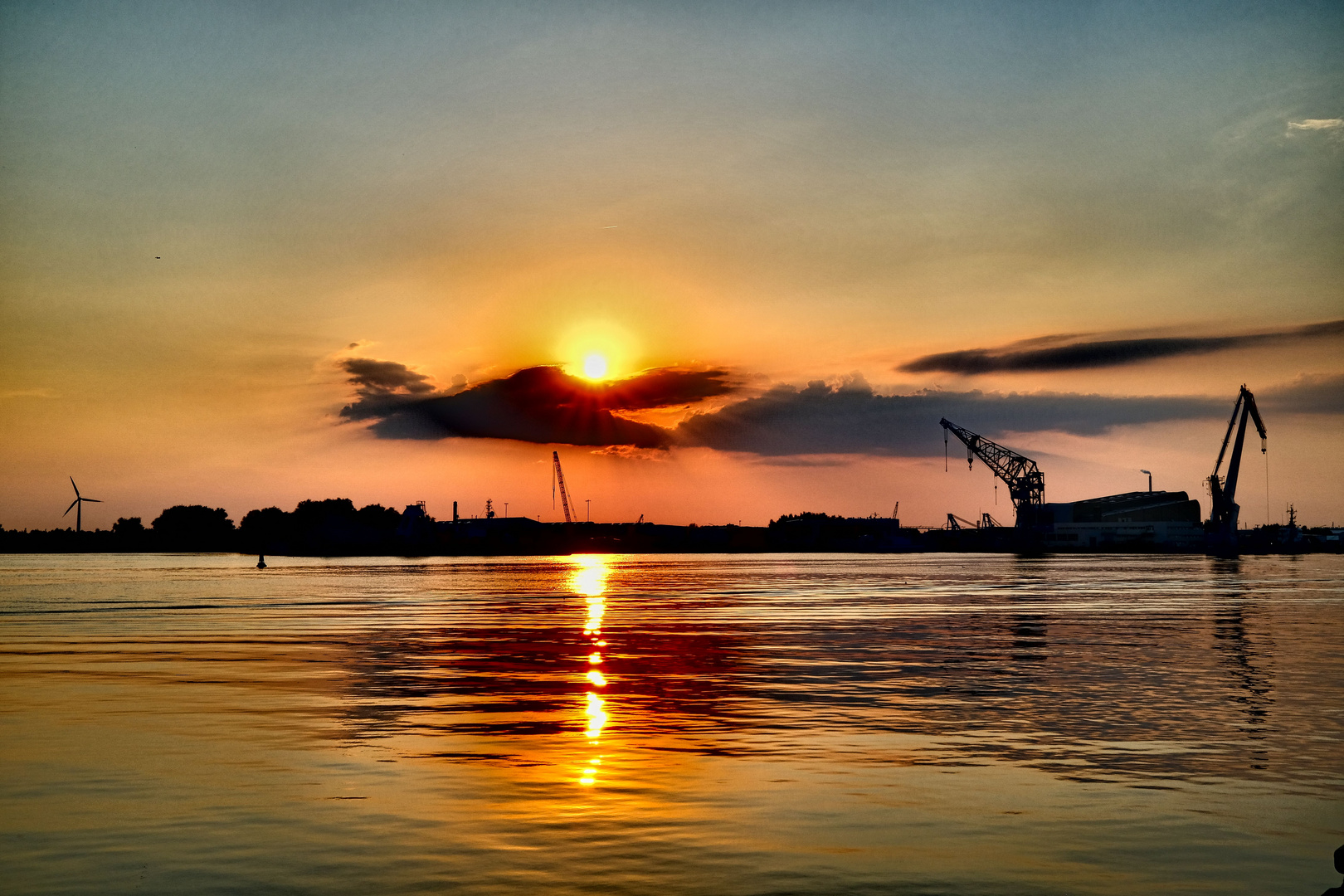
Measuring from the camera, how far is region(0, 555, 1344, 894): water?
12805mm

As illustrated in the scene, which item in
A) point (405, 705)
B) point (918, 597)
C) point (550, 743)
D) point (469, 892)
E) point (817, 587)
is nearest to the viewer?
point (469, 892)

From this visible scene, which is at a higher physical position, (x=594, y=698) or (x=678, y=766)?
(x=678, y=766)

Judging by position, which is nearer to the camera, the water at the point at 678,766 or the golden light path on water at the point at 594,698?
the water at the point at 678,766

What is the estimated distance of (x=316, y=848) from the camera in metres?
13.6

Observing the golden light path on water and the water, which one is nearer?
the water

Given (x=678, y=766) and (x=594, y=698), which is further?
(x=594, y=698)

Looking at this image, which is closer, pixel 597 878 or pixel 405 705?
pixel 597 878

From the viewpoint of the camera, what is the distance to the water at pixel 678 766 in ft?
42.0

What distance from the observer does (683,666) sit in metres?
35.3

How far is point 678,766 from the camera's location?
18.7 m

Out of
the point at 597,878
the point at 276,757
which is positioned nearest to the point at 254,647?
the point at 276,757

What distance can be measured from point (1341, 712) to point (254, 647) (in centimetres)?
3517

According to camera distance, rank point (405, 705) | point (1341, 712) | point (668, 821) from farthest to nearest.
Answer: point (405, 705), point (1341, 712), point (668, 821)

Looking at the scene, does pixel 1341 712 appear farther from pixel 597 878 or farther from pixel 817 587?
pixel 817 587
